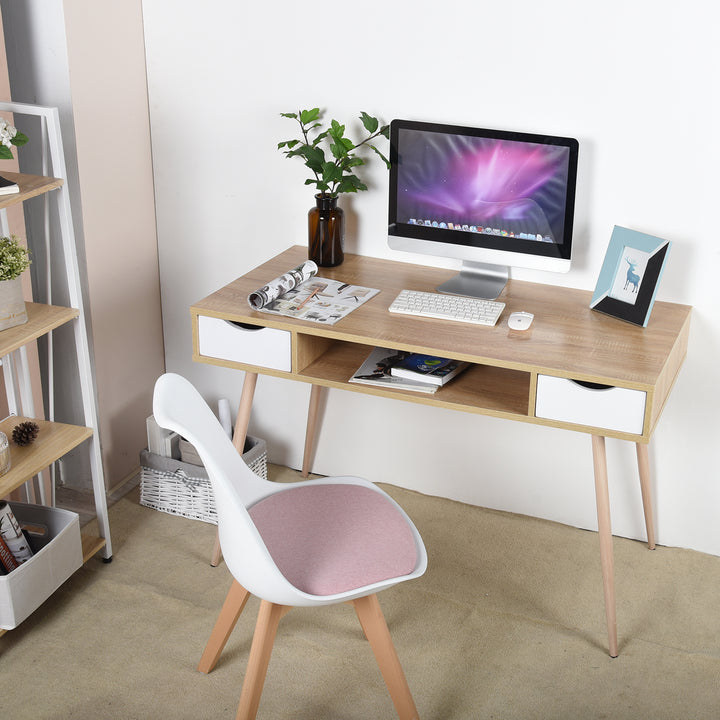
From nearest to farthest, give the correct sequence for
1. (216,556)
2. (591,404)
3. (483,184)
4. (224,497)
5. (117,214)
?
(224,497) → (591,404) → (483,184) → (216,556) → (117,214)

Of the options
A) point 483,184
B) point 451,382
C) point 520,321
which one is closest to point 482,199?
point 483,184

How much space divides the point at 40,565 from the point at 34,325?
1.86 ft

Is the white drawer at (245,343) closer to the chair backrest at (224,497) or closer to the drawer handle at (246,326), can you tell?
the drawer handle at (246,326)

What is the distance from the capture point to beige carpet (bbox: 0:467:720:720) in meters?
2.08

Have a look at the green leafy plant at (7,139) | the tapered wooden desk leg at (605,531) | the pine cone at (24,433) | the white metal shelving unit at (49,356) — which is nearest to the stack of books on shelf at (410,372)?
the tapered wooden desk leg at (605,531)

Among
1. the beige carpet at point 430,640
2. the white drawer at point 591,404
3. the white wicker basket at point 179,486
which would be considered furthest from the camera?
the white wicker basket at point 179,486

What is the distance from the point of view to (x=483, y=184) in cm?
231

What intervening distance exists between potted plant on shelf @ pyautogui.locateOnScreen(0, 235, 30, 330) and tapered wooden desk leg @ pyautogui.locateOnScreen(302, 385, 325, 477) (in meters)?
0.91

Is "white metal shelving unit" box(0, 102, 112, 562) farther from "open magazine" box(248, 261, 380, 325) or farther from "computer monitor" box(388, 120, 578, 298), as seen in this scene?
"computer monitor" box(388, 120, 578, 298)

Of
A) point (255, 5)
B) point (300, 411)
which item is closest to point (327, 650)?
point (300, 411)

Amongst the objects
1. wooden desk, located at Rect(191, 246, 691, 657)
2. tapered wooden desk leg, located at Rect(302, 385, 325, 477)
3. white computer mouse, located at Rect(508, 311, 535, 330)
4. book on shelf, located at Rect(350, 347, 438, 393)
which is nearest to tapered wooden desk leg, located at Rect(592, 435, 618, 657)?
wooden desk, located at Rect(191, 246, 691, 657)

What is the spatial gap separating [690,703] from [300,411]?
1387 mm

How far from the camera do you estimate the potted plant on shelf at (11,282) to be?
2.10 m

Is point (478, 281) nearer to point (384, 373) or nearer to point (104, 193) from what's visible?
point (384, 373)
